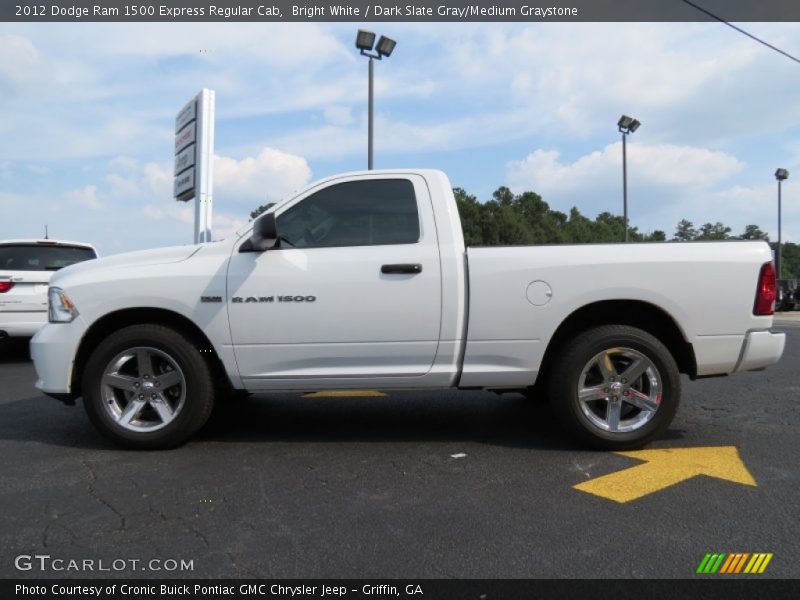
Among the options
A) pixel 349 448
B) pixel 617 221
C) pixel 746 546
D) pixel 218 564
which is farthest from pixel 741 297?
pixel 617 221

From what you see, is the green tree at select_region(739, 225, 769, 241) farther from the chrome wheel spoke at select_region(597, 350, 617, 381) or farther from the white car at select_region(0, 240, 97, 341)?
the white car at select_region(0, 240, 97, 341)

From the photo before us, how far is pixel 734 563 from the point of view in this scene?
98.7 inches

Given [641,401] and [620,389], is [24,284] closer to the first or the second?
[620,389]

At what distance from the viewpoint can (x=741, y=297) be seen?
158 inches

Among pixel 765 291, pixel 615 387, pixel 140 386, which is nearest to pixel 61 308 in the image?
pixel 140 386

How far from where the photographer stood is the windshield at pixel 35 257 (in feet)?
27.3

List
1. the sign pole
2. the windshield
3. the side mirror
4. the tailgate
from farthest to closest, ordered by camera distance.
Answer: the sign pole < the windshield < the tailgate < the side mirror

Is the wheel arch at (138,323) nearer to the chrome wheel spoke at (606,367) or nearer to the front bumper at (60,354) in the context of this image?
the front bumper at (60,354)

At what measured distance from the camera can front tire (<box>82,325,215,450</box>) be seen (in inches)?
160

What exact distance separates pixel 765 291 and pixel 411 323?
2.29 meters

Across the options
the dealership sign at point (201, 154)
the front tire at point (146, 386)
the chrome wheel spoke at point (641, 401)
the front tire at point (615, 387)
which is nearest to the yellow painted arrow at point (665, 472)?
the front tire at point (615, 387)

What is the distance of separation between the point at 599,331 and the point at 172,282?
9.22ft

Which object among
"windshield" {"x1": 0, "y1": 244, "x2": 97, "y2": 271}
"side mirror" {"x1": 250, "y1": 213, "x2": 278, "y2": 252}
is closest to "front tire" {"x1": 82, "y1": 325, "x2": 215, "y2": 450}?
"side mirror" {"x1": 250, "y1": 213, "x2": 278, "y2": 252}

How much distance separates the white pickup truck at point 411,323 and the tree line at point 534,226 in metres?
0.43
